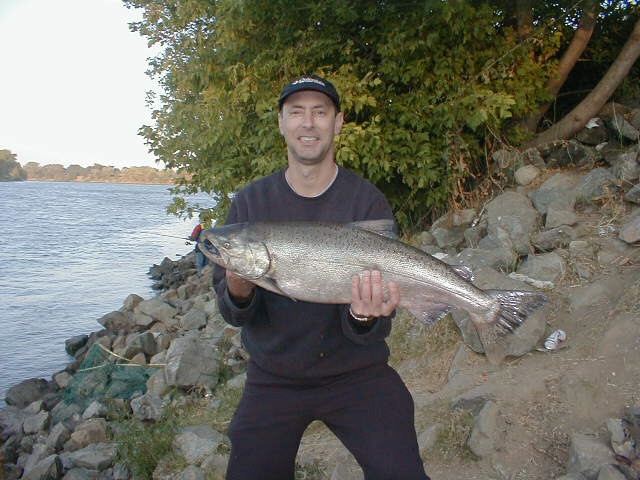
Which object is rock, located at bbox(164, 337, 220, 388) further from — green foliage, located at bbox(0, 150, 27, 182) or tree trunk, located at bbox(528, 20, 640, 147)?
green foliage, located at bbox(0, 150, 27, 182)

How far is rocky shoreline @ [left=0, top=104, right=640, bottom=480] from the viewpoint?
432 cm

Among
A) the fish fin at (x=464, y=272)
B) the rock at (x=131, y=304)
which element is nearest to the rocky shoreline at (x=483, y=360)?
the fish fin at (x=464, y=272)

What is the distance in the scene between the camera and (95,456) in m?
6.10

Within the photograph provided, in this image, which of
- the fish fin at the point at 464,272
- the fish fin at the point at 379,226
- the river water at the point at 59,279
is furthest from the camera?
the river water at the point at 59,279

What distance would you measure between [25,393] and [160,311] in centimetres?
404

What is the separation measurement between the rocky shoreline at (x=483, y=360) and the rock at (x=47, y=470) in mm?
17

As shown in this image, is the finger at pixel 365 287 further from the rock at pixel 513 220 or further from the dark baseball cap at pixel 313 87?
the rock at pixel 513 220

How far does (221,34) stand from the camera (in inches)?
324

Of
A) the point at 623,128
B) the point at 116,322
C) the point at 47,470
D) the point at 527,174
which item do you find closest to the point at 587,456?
the point at 527,174

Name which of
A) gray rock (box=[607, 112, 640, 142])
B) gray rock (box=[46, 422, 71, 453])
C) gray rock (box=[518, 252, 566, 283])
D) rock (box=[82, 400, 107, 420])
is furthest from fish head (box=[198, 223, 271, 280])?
gray rock (box=[607, 112, 640, 142])

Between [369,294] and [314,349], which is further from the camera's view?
[314,349]

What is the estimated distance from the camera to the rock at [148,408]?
663 cm

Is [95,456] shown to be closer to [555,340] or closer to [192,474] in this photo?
[192,474]

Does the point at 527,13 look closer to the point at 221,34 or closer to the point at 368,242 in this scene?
the point at 221,34
